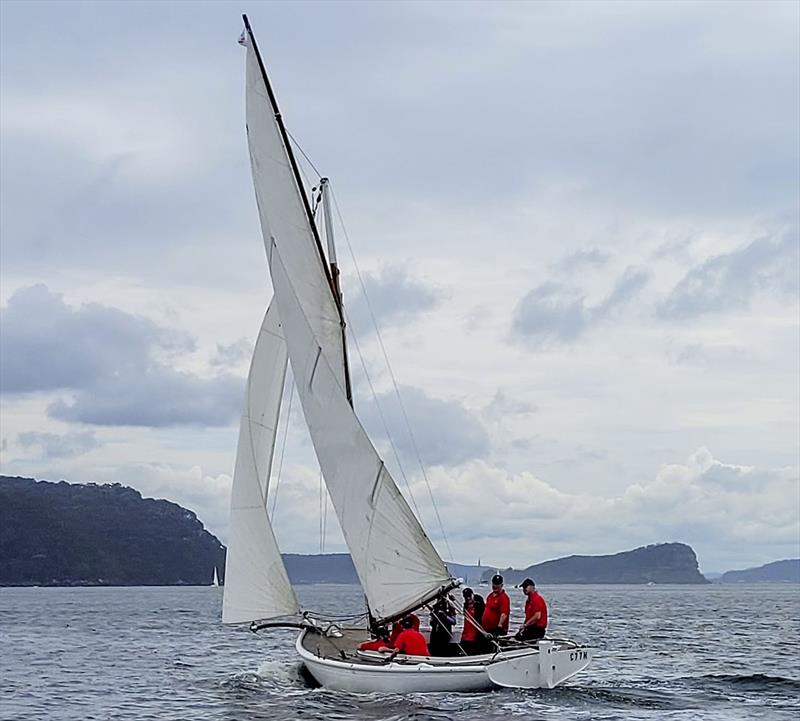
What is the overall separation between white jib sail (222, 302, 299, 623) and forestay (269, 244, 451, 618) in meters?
4.46

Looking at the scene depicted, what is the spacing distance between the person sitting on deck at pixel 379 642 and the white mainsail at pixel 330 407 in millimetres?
709

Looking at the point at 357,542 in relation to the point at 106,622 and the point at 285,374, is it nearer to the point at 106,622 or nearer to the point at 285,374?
the point at 285,374

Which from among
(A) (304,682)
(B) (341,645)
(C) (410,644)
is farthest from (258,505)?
(C) (410,644)

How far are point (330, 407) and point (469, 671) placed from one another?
7380 mm

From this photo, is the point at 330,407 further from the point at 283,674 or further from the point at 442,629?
the point at 283,674

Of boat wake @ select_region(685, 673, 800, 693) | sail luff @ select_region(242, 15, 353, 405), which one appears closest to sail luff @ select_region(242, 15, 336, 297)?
sail luff @ select_region(242, 15, 353, 405)

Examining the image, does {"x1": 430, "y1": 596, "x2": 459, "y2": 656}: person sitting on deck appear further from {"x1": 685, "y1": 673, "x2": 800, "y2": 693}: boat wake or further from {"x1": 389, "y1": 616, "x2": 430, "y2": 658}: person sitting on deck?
{"x1": 685, "y1": 673, "x2": 800, "y2": 693}: boat wake

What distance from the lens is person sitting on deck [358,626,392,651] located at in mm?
33844

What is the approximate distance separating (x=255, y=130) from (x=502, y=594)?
42.9ft

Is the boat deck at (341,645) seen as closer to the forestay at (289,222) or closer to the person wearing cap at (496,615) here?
the person wearing cap at (496,615)

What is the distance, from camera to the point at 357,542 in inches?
1345

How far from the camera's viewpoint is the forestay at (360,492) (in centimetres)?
3338

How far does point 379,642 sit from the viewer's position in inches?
1345

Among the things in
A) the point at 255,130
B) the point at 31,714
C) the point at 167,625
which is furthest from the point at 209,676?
the point at 167,625
